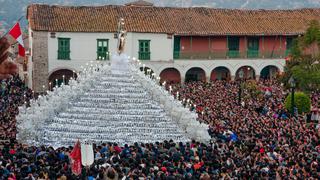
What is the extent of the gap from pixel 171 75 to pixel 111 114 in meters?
22.6

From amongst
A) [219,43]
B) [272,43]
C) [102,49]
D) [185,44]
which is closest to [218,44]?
[219,43]

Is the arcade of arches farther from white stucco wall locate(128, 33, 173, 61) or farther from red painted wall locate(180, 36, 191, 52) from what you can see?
red painted wall locate(180, 36, 191, 52)

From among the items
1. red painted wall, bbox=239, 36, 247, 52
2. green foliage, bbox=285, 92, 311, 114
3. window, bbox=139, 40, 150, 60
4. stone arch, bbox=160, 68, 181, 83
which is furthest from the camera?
red painted wall, bbox=239, 36, 247, 52

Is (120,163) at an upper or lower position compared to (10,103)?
lower

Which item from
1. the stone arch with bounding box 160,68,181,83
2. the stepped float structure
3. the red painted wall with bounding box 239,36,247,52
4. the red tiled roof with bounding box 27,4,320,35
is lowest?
the stepped float structure

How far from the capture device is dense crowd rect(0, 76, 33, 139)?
24612 mm

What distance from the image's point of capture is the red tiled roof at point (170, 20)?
141ft

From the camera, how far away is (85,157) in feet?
47.1

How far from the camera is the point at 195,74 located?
46125mm

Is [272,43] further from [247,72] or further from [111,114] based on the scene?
[111,114]

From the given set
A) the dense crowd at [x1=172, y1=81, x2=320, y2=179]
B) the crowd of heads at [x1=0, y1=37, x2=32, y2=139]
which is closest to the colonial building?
the crowd of heads at [x1=0, y1=37, x2=32, y2=139]

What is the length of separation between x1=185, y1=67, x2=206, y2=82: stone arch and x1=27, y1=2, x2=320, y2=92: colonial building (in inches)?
3.1

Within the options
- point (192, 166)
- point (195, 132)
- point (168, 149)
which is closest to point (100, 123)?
point (195, 132)

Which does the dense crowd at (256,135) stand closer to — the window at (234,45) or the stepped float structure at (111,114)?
the stepped float structure at (111,114)
